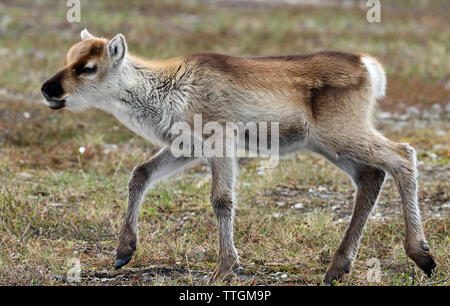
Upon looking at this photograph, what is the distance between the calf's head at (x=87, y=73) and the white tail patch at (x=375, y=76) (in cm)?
274

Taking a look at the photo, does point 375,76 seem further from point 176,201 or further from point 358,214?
point 176,201

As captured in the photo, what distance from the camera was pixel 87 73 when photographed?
24.7 feet

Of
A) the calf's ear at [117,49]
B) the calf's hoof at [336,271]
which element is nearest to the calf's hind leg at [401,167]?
the calf's hoof at [336,271]

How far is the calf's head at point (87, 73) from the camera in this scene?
7.48 meters

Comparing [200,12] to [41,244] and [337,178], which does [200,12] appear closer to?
[337,178]

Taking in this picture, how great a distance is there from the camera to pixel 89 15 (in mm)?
25531

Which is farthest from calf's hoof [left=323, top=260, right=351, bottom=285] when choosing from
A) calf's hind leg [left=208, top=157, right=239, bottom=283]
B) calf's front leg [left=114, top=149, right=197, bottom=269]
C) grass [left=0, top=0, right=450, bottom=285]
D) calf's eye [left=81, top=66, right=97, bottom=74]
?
calf's eye [left=81, top=66, right=97, bottom=74]

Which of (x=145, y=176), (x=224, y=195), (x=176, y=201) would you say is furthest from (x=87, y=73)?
(x=176, y=201)

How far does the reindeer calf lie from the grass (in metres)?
0.47

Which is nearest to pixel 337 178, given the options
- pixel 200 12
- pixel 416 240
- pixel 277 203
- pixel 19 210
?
pixel 277 203

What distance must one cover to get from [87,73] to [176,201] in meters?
2.81

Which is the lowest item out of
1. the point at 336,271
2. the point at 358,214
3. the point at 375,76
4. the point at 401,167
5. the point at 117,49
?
the point at 336,271

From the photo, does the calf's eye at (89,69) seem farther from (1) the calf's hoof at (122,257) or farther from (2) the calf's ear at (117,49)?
(1) the calf's hoof at (122,257)

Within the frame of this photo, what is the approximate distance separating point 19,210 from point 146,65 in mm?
2569
